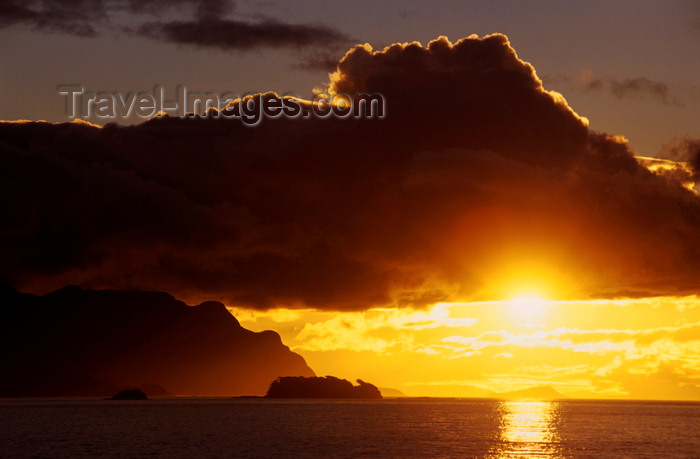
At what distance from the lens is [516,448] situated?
617ft

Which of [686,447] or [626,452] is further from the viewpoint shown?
[686,447]

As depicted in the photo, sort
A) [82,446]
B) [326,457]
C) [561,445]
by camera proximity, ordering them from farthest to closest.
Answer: [561,445]
[82,446]
[326,457]

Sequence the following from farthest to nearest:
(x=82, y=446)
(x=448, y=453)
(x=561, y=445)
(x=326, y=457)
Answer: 1. (x=561, y=445)
2. (x=82, y=446)
3. (x=448, y=453)
4. (x=326, y=457)

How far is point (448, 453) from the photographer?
172m

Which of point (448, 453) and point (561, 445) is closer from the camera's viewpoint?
point (448, 453)

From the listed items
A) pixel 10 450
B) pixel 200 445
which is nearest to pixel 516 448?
pixel 200 445

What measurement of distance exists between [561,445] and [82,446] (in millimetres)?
99783

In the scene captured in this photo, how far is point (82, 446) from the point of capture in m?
184

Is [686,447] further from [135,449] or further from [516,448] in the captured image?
[135,449]

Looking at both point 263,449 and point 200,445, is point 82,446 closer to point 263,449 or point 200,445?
point 200,445

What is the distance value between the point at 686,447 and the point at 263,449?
304 ft

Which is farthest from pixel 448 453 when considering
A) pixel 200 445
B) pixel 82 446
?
pixel 82 446

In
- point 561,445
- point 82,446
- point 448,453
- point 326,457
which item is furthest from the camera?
point 561,445

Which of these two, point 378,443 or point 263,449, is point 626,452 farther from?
point 263,449
